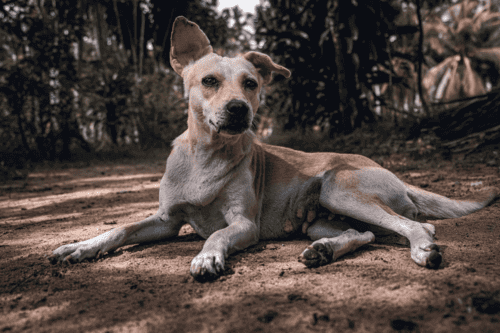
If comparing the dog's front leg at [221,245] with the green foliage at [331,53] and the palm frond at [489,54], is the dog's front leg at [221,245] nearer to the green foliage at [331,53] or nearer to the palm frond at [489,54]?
the green foliage at [331,53]

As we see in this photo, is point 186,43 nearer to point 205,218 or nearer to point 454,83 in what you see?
point 205,218

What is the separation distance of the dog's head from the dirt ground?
98 centimetres

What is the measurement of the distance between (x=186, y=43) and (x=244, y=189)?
1342 mm

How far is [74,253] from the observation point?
2.38 meters

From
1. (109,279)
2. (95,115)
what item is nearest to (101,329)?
(109,279)

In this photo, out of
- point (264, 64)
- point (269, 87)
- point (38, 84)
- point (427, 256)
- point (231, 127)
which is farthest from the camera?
point (269, 87)

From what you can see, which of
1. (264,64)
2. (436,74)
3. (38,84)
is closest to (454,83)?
(436,74)

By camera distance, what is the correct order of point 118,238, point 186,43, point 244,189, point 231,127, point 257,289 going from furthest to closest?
point 186,43 → point 244,189 → point 118,238 → point 231,127 → point 257,289

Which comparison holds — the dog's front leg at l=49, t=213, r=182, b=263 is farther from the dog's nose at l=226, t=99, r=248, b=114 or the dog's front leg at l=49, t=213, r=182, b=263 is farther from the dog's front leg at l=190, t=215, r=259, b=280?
the dog's nose at l=226, t=99, r=248, b=114

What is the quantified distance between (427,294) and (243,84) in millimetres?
1867

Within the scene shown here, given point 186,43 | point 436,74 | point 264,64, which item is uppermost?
point 436,74

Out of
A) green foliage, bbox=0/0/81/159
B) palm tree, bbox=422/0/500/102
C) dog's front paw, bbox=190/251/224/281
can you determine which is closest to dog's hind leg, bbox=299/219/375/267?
dog's front paw, bbox=190/251/224/281

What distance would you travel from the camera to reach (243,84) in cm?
271

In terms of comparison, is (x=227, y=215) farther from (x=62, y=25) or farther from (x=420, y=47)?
(x=62, y=25)
